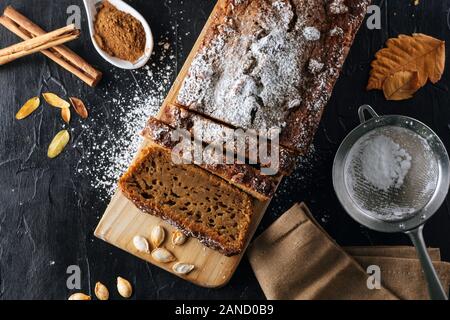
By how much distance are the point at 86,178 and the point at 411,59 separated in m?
2.35

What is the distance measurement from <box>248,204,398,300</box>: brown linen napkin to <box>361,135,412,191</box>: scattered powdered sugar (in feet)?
1.54

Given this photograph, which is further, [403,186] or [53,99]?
[53,99]

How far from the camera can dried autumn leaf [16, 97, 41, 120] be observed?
3723 millimetres

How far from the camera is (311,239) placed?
331 cm

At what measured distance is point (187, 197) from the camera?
333cm

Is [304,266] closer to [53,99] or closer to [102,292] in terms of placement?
[102,292]

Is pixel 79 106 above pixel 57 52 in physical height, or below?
below

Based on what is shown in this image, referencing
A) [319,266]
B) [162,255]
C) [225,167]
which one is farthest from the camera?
[162,255]

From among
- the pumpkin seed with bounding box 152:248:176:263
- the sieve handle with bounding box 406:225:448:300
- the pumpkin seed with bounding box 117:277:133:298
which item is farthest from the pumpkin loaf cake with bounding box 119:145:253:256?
the sieve handle with bounding box 406:225:448:300

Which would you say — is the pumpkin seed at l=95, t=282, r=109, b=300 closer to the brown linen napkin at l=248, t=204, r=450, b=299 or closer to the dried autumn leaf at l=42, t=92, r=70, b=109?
the brown linen napkin at l=248, t=204, r=450, b=299

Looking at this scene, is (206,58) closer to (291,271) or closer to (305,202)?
(305,202)

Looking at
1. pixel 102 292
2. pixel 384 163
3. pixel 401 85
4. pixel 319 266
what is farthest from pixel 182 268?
pixel 401 85

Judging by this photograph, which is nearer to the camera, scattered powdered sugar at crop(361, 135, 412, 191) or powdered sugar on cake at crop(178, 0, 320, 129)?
powdered sugar on cake at crop(178, 0, 320, 129)

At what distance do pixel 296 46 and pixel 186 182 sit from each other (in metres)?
1.06
